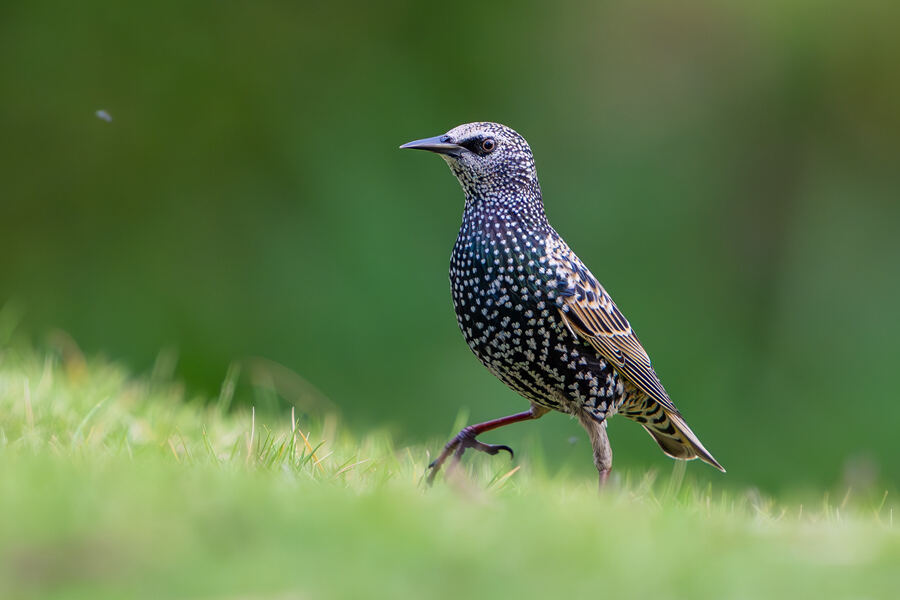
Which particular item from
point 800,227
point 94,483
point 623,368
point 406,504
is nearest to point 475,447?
point 623,368

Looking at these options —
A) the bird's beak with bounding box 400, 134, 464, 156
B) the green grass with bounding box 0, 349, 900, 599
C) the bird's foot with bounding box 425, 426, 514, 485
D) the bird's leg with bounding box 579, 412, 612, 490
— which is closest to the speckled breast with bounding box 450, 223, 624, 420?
the bird's leg with bounding box 579, 412, 612, 490

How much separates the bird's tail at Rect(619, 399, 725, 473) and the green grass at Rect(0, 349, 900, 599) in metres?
1.38

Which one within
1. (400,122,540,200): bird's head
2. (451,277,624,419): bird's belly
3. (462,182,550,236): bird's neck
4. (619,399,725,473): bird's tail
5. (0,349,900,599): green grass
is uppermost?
(400,122,540,200): bird's head

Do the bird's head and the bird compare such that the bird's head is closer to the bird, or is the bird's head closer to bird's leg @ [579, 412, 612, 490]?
the bird

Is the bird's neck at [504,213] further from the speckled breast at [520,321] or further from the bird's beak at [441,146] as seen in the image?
the bird's beak at [441,146]

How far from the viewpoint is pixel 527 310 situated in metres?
4.35

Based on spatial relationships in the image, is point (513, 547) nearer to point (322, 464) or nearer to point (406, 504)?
point (406, 504)

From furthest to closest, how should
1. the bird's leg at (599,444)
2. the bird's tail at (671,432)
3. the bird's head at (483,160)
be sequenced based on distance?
the bird's tail at (671,432), the bird's head at (483,160), the bird's leg at (599,444)

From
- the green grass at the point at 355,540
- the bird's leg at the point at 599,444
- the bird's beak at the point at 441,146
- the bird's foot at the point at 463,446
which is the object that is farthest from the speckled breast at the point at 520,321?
the green grass at the point at 355,540

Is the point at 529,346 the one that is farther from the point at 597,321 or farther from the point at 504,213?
the point at 504,213

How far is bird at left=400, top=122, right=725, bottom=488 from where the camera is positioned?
4.36 meters

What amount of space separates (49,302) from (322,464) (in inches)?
262

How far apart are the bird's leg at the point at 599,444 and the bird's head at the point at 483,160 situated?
3.41 feet

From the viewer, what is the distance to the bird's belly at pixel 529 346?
4.33 m
